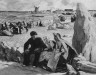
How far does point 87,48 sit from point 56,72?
159cm

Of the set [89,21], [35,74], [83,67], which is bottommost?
[35,74]

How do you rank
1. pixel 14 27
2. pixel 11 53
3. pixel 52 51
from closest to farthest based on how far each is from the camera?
pixel 52 51 → pixel 11 53 → pixel 14 27

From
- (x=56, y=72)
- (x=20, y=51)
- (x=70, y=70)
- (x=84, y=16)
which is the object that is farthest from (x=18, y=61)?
(x=84, y=16)

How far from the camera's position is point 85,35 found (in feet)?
23.7

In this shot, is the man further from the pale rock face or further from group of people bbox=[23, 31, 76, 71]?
the pale rock face

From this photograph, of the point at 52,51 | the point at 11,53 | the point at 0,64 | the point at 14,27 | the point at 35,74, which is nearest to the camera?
the point at 35,74

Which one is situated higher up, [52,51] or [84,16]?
[84,16]

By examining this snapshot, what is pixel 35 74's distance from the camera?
6500mm

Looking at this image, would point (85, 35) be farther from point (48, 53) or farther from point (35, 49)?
point (35, 49)

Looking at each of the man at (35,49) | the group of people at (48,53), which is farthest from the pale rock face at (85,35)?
the man at (35,49)

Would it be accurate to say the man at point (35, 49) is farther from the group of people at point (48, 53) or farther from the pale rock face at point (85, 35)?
the pale rock face at point (85, 35)

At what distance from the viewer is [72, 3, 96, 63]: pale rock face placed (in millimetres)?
7031

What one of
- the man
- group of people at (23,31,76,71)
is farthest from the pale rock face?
the man

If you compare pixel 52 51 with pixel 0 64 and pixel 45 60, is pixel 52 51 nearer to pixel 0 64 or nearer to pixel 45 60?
pixel 45 60
